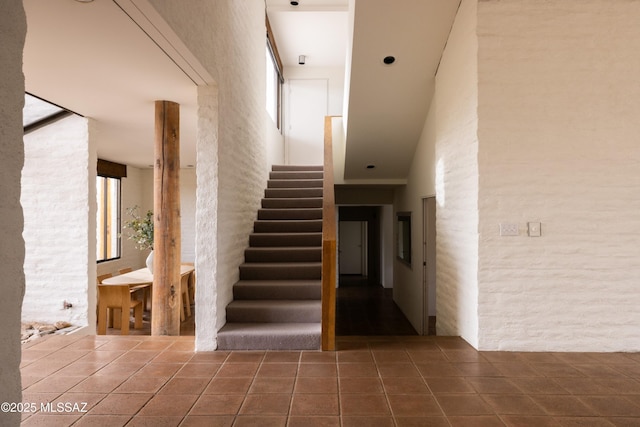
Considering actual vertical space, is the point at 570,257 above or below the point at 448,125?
below

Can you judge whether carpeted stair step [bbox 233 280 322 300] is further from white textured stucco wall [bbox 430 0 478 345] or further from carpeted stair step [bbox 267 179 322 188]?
carpeted stair step [bbox 267 179 322 188]

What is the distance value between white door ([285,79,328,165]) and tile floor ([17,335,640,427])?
6009mm

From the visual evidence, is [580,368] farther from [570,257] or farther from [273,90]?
[273,90]

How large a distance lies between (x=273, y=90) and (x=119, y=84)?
4.85 m

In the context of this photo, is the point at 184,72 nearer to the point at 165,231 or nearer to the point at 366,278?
the point at 165,231

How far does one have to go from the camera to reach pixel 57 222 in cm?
455

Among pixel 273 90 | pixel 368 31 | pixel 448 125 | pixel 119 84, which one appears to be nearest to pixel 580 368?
pixel 448 125

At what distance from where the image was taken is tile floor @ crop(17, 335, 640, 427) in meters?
2.24

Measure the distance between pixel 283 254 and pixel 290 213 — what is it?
1.00 m

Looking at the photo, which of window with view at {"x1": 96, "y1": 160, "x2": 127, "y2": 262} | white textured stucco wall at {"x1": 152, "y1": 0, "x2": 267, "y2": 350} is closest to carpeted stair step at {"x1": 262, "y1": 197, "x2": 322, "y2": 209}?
white textured stucco wall at {"x1": 152, "y1": 0, "x2": 267, "y2": 350}

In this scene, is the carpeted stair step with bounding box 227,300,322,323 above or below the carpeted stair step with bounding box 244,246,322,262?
below

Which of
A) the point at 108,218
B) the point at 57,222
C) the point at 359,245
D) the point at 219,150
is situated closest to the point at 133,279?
the point at 57,222

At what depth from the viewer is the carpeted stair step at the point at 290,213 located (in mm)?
5516

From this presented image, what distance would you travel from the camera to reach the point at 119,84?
3.47 meters
